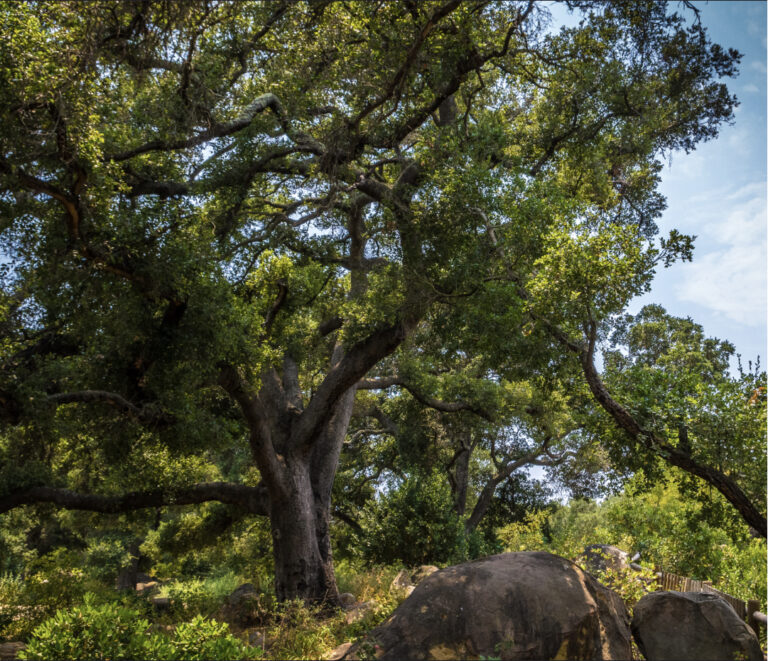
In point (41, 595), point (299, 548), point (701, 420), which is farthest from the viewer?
point (299, 548)

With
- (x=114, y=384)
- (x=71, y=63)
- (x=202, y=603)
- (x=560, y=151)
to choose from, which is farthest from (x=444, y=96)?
(x=202, y=603)

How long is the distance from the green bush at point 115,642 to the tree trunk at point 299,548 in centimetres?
504

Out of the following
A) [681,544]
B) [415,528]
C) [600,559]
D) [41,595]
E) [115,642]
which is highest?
[415,528]

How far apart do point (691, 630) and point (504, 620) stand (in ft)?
6.95

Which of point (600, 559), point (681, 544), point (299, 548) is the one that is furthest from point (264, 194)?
point (681, 544)

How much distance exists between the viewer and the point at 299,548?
10922mm

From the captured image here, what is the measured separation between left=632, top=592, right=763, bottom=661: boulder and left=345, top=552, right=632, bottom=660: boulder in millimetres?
283

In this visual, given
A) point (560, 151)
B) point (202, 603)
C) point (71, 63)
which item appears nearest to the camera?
point (71, 63)

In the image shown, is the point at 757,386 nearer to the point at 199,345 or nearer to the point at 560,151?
the point at 560,151

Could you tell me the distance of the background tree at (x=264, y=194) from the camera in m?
6.43

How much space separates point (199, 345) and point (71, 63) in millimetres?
3952

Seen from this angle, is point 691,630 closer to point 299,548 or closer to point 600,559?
point 600,559

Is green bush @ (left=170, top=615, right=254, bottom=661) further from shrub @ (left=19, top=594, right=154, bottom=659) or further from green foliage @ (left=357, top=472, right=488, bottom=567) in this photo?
green foliage @ (left=357, top=472, right=488, bottom=567)

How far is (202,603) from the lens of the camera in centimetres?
1343
